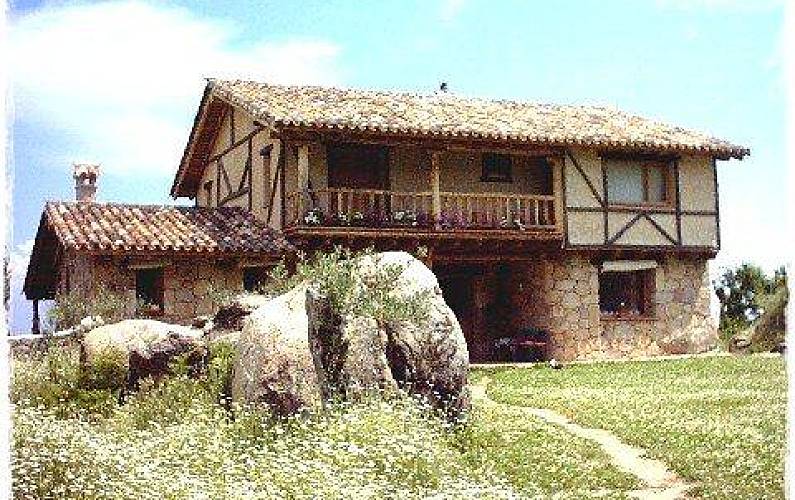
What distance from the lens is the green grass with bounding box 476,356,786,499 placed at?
241 inches

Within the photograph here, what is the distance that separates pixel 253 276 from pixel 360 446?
7616 mm

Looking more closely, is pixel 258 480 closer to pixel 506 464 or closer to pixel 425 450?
pixel 425 450

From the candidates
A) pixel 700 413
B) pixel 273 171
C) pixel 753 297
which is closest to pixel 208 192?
pixel 273 171

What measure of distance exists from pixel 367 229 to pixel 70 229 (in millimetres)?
3951

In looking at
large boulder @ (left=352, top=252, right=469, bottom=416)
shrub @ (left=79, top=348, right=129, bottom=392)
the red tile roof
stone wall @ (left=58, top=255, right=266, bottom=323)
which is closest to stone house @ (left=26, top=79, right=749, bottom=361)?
the red tile roof

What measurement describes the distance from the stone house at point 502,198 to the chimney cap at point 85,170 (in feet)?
23.2

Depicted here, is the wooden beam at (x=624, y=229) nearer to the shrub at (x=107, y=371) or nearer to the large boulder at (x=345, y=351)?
the large boulder at (x=345, y=351)

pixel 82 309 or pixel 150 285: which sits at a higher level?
pixel 150 285

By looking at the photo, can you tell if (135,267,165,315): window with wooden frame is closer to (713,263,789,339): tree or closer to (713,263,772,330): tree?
(713,263,772,330): tree

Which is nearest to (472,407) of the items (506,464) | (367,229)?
(506,464)

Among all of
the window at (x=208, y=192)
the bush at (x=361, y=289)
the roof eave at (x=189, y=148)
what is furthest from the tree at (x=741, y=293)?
the window at (x=208, y=192)

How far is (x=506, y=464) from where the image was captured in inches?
277

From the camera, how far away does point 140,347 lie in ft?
27.5

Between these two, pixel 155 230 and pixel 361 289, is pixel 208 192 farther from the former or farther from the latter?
pixel 361 289
